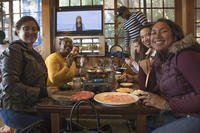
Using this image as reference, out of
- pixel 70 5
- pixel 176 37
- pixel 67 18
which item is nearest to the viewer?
pixel 176 37

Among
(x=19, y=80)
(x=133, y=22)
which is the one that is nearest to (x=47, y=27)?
(x=133, y=22)

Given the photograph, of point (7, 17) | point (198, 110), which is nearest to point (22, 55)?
point (198, 110)

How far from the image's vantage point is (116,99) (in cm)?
169

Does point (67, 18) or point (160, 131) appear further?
point (67, 18)

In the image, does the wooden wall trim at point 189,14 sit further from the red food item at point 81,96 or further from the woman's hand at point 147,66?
the red food item at point 81,96

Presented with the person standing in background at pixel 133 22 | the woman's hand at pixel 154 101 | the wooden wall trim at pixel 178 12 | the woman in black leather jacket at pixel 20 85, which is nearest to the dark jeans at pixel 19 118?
the woman in black leather jacket at pixel 20 85

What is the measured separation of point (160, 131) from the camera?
5.30 feet

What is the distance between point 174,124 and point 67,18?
3442 mm

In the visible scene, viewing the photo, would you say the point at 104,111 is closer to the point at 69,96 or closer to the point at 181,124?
the point at 69,96

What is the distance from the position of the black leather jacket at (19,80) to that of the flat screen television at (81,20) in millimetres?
2692

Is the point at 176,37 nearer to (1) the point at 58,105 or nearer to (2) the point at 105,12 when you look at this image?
(1) the point at 58,105

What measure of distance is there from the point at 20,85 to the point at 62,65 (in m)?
0.79

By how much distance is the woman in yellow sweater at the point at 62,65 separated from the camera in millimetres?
2449

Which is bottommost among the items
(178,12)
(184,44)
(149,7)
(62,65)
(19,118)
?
(19,118)
